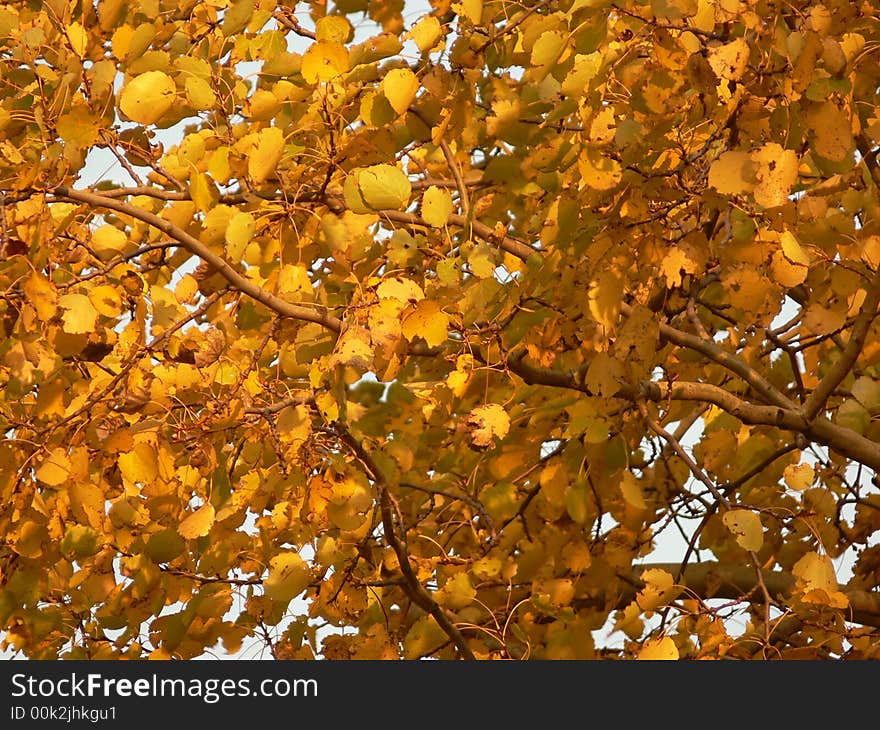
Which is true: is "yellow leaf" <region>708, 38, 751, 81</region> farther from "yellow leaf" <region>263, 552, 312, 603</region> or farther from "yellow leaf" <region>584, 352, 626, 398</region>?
"yellow leaf" <region>263, 552, 312, 603</region>

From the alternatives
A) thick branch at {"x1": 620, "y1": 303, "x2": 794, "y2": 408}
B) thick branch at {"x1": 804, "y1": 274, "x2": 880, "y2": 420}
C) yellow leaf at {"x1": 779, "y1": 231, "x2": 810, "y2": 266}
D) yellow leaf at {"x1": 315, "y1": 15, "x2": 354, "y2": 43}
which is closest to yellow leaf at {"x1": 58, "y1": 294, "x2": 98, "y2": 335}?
yellow leaf at {"x1": 315, "y1": 15, "x2": 354, "y2": 43}

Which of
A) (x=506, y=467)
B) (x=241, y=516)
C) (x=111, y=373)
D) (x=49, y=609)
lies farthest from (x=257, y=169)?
(x=49, y=609)

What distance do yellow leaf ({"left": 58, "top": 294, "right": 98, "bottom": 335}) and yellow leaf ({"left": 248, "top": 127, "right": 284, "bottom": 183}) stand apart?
0.39m

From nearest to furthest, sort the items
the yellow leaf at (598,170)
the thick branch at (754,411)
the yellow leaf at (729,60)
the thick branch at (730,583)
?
the yellow leaf at (729,60) → the yellow leaf at (598,170) → the thick branch at (754,411) → the thick branch at (730,583)

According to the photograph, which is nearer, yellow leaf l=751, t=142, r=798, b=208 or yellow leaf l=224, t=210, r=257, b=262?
yellow leaf l=751, t=142, r=798, b=208

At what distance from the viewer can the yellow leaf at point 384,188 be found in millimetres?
2449

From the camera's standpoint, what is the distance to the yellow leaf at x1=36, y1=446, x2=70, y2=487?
2.57 meters

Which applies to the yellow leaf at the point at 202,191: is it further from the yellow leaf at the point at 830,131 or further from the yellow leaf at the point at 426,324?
the yellow leaf at the point at 830,131

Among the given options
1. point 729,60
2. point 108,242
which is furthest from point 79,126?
point 729,60

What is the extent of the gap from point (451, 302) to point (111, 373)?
767 millimetres

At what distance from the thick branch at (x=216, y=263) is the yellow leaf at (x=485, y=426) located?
294mm

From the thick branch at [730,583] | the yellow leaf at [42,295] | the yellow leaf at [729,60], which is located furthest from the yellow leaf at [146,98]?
the thick branch at [730,583]

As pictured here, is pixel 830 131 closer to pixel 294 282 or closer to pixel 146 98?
pixel 294 282

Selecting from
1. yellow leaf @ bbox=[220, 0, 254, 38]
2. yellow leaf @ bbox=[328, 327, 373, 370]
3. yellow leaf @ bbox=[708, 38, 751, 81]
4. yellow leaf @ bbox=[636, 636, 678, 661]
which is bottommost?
yellow leaf @ bbox=[636, 636, 678, 661]
